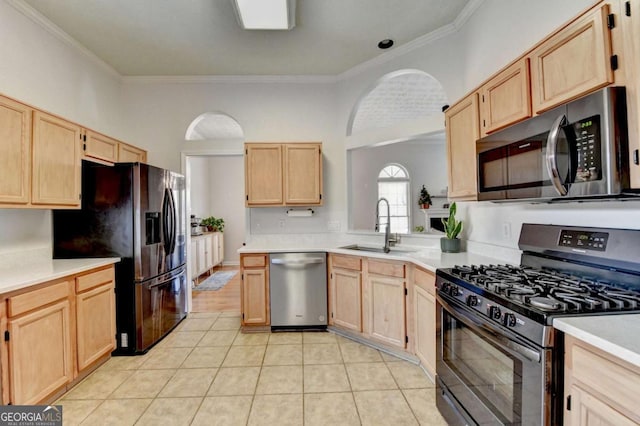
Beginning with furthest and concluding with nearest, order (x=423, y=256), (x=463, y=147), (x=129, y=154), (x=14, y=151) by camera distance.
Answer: (x=129, y=154), (x=423, y=256), (x=463, y=147), (x=14, y=151)

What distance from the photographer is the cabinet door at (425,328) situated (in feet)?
7.04

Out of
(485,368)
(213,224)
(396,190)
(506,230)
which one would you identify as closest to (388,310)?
(506,230)

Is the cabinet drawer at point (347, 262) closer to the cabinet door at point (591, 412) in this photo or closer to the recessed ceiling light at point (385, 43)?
the cabinet door at point (591, 412)

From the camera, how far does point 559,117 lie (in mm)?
1288

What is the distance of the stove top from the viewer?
1.12 meters

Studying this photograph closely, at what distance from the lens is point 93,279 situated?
2.45 meters

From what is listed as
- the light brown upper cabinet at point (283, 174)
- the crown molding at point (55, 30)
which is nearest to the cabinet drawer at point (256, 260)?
the light brown upper cabinet at point (283, 174)

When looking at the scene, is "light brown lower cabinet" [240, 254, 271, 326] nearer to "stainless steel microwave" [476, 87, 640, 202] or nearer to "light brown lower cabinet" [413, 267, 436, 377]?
"light brown lower cabinet" [413, 267, 436, 377]

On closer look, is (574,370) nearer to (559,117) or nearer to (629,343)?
(629,343)

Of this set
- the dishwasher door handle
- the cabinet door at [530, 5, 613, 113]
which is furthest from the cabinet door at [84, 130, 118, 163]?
the cabinet door at [530, 5, 613, 113]

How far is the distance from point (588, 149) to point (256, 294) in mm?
2907

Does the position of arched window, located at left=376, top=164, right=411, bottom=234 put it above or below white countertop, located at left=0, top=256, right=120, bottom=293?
above

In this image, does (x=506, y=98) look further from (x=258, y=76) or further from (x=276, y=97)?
(x=258, y=76)

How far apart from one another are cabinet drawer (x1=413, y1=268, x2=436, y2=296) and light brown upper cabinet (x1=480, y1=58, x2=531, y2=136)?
1.02m
